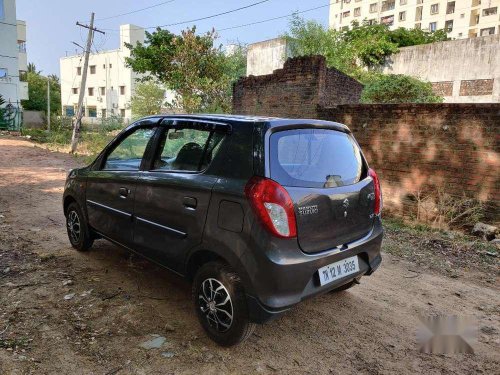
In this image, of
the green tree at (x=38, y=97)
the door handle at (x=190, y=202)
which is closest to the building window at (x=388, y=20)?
the green tree at (x=38, y=97)

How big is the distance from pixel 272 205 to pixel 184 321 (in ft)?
4.39

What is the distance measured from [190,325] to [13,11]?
30970 millimetres

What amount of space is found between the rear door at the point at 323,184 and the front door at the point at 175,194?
506 mm

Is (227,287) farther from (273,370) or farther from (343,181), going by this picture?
(343,181)

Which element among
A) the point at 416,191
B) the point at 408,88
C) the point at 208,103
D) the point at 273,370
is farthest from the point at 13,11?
the point at 273,370

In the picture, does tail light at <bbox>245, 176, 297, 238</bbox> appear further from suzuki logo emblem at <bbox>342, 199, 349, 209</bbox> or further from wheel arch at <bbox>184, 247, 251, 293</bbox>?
suzuki logo emblem at <bbox>342, 199, 349, 209</bbox>

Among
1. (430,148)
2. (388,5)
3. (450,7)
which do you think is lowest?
(430,148)

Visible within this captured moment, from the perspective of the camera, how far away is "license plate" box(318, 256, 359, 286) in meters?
2.43

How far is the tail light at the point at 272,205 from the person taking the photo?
219cm

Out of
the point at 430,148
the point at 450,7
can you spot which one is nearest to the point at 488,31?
the point at 450,7

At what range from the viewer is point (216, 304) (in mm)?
2512

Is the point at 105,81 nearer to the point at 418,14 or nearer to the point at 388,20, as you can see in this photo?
the point at 388,20

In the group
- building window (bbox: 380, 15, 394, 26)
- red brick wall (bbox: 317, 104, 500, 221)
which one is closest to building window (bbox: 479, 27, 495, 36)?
building window (bbox: 380, 15, 394, 26)

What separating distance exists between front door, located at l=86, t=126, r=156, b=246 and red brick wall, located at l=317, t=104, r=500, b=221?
529 cm
